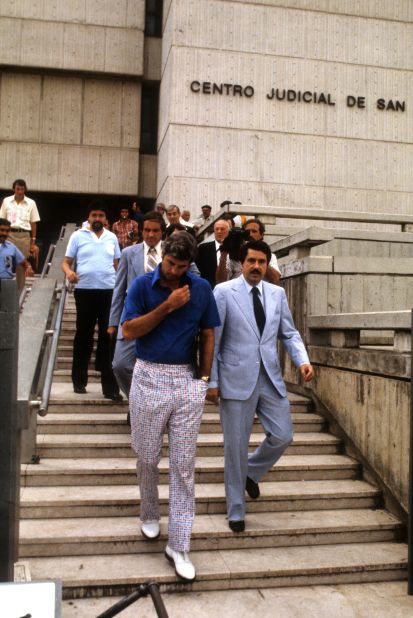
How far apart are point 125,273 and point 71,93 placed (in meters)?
14.7

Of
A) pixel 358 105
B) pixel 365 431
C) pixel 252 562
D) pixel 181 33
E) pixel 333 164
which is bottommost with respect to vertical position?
pixel 252 562

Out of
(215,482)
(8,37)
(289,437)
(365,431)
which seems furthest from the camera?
(8,37)

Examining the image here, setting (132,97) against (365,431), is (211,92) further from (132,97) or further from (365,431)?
(365,431)

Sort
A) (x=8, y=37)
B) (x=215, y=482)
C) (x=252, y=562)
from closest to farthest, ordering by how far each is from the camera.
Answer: (x=252, y=562) → (x=215, y=482) → (x=8, y=37)

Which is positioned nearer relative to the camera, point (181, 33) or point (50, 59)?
point (181, 33)

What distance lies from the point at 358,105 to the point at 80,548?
48.4ft

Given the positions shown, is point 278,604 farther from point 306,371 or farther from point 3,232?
point 3,232

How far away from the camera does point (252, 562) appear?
400 cm

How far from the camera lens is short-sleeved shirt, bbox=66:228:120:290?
614 cm

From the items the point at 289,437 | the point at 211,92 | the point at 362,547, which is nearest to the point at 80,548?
the point at 289,437

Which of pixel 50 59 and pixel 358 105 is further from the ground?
pixel 50 59

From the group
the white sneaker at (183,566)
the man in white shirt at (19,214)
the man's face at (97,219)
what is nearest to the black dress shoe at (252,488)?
the white sneaker at (183,566)

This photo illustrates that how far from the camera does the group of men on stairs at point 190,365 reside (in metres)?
3.67

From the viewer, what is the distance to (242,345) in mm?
4277
